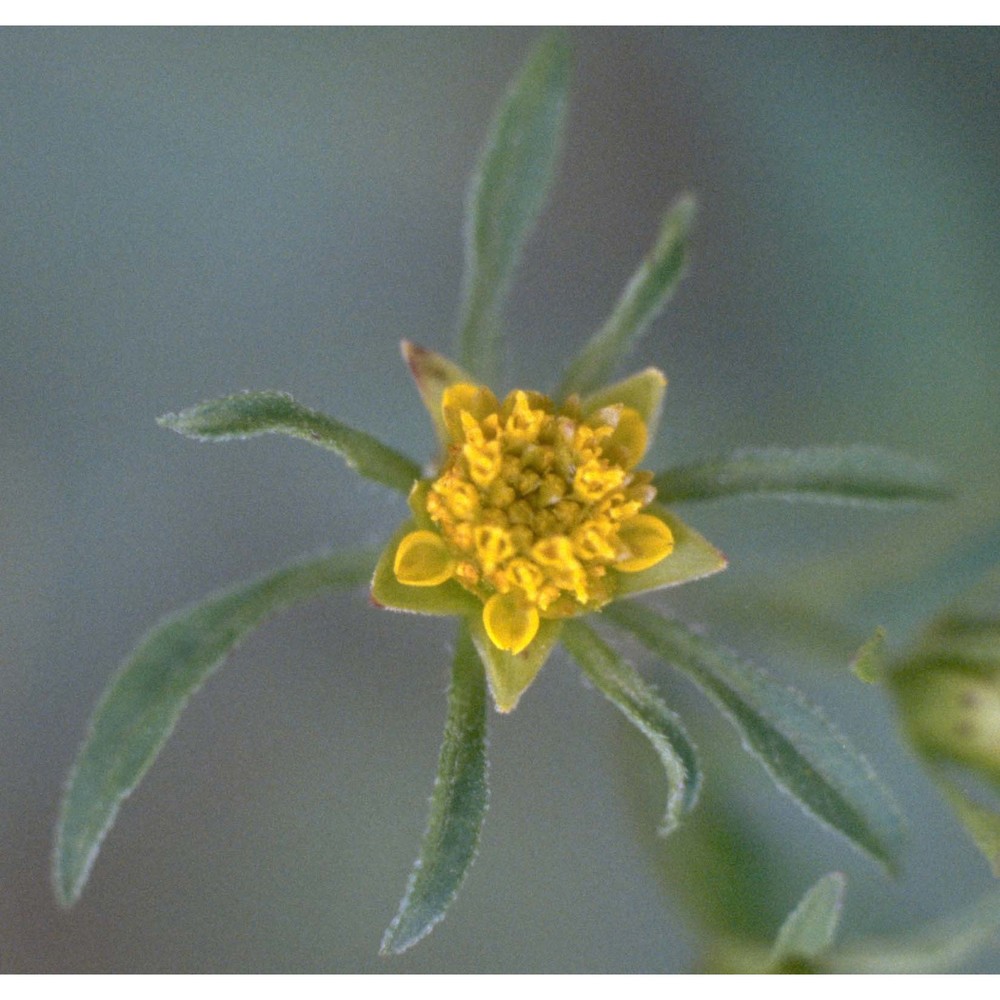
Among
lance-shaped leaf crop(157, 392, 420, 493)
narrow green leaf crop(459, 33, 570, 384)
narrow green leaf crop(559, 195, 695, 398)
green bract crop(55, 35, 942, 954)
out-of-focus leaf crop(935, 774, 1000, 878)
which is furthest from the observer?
narrow green leaf crop(459, 33, 570, 384)

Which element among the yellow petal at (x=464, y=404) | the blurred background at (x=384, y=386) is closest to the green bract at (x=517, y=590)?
the yellow petal at (x=464, y=404)

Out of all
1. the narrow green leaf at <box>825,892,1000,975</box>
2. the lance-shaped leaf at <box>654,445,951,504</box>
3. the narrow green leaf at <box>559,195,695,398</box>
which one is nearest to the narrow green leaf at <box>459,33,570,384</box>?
the narrow green leaf at <box>559,195,695,398</box>

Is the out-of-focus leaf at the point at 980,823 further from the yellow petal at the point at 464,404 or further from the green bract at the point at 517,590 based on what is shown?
the yellow petal at the point at 464,404

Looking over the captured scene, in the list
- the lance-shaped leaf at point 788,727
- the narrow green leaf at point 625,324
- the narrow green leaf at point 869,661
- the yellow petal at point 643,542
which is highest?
the narrow green leaf at point 625,324

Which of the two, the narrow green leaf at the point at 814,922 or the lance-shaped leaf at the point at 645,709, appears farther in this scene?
the narrow green leaf at the point at 814,922

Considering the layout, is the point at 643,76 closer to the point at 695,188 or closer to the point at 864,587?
the point at 695,188

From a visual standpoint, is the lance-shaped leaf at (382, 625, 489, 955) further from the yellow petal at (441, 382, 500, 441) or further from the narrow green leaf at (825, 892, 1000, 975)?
the narrow green leaf at (825, 892, 1000, 975)
